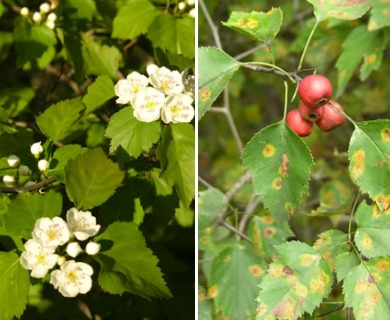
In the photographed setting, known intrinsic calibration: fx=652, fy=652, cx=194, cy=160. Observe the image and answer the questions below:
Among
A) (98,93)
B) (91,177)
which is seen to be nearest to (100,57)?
(98,93)

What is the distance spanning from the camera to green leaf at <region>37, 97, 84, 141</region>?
1.23 m

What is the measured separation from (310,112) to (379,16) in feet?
2.31

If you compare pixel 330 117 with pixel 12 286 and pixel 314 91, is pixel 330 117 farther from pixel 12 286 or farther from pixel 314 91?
pixel 12 286

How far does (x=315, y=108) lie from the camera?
1114 mm

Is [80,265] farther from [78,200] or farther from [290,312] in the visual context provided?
[290,312]

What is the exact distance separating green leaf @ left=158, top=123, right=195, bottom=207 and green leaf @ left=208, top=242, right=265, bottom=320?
0.30 metres

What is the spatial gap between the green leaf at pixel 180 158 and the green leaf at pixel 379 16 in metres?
0.78

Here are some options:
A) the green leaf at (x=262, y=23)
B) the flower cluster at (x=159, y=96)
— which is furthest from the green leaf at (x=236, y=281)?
the green leaf at (x=262, y=23)

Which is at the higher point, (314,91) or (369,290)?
(314,91)

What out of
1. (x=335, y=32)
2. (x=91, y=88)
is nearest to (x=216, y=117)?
(x=335, y=32)

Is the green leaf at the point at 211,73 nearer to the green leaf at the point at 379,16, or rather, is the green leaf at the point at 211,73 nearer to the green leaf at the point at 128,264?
the green leaf at the point at 128,264

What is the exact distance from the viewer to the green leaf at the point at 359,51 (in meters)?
1.81

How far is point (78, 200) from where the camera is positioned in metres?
1.10

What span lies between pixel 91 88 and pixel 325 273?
555mm
